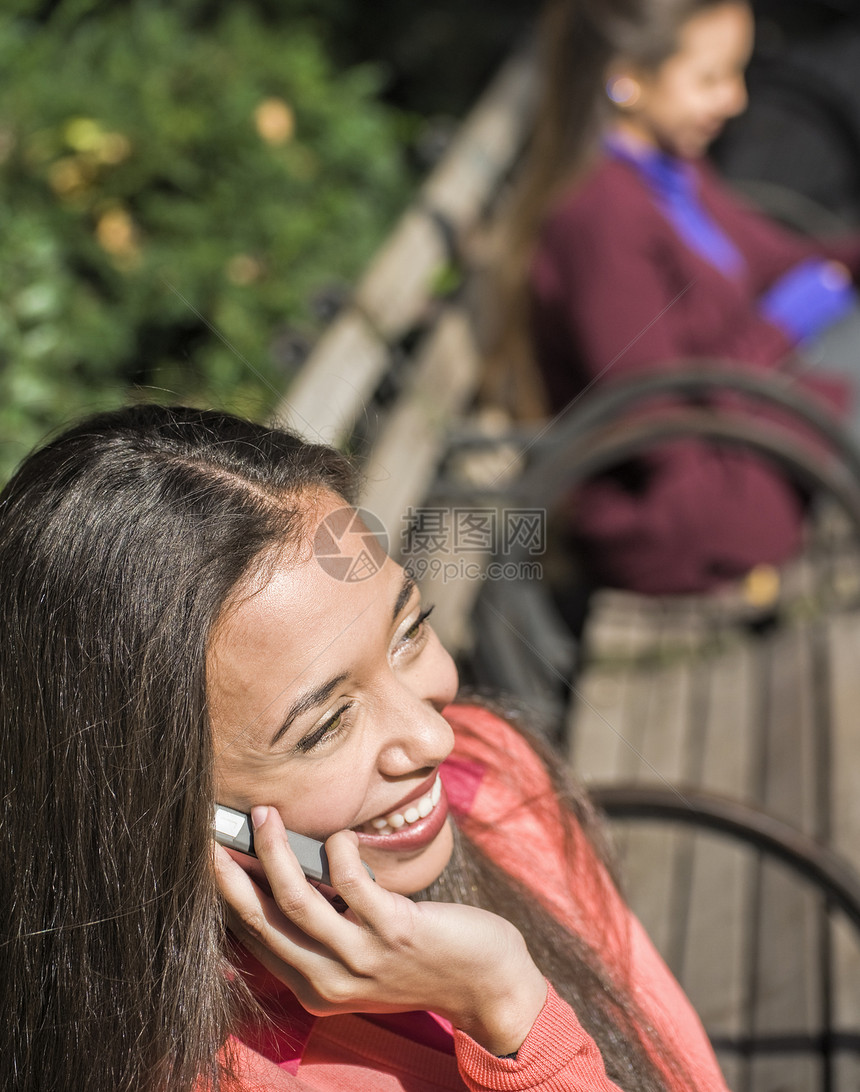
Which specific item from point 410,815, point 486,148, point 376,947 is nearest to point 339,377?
point 410,815

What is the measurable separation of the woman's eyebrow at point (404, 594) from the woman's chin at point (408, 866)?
231 mm

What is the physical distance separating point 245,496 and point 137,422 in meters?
0.14

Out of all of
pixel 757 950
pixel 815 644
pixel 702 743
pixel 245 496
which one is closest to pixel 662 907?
pixel 757 950

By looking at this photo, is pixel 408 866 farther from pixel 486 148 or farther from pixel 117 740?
pixel 486 148

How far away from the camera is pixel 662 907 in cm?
194

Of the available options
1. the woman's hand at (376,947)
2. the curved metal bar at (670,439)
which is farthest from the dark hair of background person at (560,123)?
the woman's hand at (376,947)

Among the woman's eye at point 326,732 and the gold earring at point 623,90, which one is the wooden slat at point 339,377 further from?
the gold earring at point 623,90

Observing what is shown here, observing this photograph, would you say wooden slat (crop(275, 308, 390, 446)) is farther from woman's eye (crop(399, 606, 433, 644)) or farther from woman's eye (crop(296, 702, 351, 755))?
woman's eye (crop(296, 702, 351, 755))

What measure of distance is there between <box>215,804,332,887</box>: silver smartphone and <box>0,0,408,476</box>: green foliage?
6.25 ft

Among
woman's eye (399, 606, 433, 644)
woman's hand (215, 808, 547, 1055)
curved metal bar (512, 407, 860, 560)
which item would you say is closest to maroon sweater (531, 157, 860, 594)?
curved metal bar (512, 407, 860, 560)

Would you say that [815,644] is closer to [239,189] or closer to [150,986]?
[150,986]

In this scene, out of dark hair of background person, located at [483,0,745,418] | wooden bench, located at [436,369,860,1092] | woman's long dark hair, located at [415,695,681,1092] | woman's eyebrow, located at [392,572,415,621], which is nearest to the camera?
woman's eyebrow, located at [392,572,415,621]

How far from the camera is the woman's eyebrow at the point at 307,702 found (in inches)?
35.5

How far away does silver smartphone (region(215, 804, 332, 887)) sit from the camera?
0.94m
